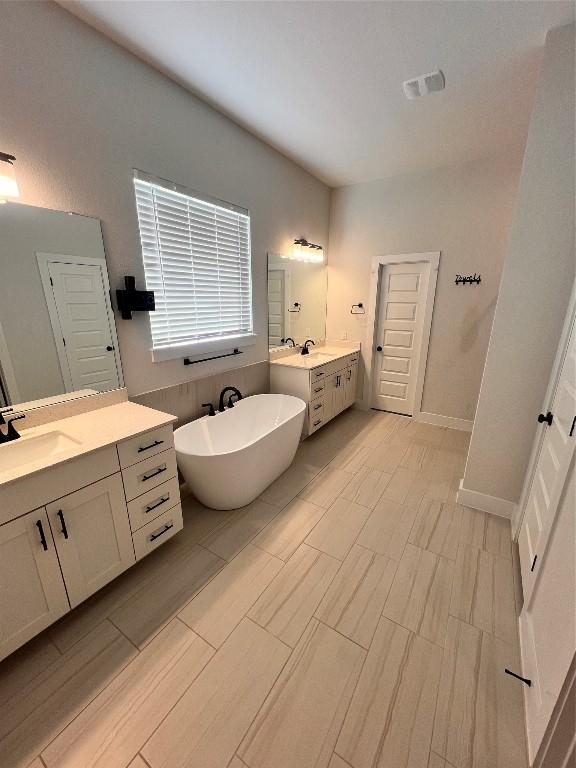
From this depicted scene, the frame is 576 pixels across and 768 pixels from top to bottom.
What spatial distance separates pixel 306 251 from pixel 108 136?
7.07 feet

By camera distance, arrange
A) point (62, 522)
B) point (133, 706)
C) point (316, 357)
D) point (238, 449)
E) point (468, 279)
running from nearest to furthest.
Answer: point (133, 706), point (62, 522), point (238, 449), point (468, 279), point (316, 357)

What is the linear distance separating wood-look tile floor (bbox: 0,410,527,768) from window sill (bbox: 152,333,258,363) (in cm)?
119

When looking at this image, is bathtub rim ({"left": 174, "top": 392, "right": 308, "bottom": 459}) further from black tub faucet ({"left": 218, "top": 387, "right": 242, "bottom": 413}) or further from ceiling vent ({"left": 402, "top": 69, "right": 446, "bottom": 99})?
ceiling vent ({"left": 402, "top": 69, "right": 446, "bottom": 99})

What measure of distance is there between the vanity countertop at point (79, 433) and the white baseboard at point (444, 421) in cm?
322

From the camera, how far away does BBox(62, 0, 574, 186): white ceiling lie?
1500mm

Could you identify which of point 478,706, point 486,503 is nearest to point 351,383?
point 486,503

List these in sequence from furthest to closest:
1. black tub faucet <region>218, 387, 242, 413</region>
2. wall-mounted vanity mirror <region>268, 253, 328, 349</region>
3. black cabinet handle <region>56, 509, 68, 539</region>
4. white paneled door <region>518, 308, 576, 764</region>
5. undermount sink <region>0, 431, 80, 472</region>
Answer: wall-mounted vanity mirror <region>268, 253, 328, 349</region> < black tub faucet <region>218, 387, 242, 413</region> < undermount sink <region>0, 431, 80, 472</region> < black cabinet handle <region>56, 509, 68, 539</region> < white paneled door <region>518, 308, 576, 764</region>

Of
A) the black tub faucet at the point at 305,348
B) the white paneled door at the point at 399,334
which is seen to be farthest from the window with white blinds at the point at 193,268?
the white paneled door at the point at 399,334

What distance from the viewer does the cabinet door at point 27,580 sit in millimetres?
1192

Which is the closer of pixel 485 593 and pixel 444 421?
pixel 485 593

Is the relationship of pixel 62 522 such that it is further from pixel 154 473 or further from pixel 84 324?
pixel 84 324

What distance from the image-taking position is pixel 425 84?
195 centimetres

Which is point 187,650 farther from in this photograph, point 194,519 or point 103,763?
point 194,519

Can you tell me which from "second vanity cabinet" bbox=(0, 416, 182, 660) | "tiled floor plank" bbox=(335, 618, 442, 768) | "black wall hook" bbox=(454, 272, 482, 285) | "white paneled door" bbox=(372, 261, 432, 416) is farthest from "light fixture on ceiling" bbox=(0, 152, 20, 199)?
"black wall hook" bbox=(454, 272, 482, 285)
